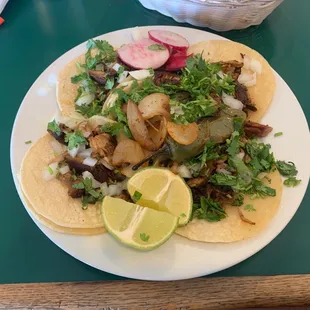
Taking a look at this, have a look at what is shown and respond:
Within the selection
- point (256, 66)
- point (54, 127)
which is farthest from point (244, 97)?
point (54, 127)

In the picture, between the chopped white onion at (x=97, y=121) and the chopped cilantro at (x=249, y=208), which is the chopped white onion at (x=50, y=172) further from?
the chopped cilantro at (x=249, y=208)

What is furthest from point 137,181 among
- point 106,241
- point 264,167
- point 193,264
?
point 264,167

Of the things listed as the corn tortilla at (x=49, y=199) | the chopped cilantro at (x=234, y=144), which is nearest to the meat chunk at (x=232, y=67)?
the chopped cilantro at (x=234, y=144)

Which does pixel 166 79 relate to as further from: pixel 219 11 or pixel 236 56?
pixel 219 11

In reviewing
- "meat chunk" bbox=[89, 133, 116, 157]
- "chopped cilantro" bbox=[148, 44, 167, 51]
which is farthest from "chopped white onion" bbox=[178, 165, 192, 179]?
"chopped cilantro" bbox=[148, 44, 167, 51]

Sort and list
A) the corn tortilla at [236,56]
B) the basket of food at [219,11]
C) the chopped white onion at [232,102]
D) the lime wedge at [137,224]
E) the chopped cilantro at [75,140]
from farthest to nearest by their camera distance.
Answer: the basket of food at [219,11]
the corn tortilla at [236,56]
the chopped white onion at [232,102]
the chopped cilantro at [75,140]
the lime wedge at [137,224]

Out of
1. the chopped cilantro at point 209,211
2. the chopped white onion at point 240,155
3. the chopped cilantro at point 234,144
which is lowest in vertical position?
the chopped cilantro at point 209,211
